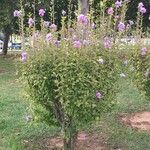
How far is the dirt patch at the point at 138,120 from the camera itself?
7772 millimetres

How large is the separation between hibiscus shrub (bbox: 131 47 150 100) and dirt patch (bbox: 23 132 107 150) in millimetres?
1063

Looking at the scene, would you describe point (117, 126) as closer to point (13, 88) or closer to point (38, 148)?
point (38, 148)

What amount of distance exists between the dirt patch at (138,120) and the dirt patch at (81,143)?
2.94 feet

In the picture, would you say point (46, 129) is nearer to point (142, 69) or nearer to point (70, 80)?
point (142, 69)

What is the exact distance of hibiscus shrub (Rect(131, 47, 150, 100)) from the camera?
283 inches

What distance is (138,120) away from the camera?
823 centimetres

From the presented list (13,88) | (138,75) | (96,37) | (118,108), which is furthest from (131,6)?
(96,37)

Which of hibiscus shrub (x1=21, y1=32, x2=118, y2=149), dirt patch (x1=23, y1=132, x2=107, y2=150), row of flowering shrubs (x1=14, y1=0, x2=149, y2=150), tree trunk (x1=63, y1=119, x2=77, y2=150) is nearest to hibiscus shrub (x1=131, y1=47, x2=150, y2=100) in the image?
dirt patch (x1=23, y1=132, x2=107, y2=150)

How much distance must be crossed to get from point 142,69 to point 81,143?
152 cm

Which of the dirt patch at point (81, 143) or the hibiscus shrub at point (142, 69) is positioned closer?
the dirt patch at point (81, 143)

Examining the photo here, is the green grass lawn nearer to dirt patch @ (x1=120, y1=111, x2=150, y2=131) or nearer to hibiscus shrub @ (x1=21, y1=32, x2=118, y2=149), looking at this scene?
dirt patch @ (x1=120, y1=111, x2=150, y2=131)

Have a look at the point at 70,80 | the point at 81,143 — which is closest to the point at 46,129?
the point at 81,143

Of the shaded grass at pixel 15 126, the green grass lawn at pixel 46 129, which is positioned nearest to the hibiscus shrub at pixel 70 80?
the green grass lawn at pixel 46 129

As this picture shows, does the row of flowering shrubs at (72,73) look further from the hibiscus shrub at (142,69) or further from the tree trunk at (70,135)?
the hibiscus shrub at (142,69)
